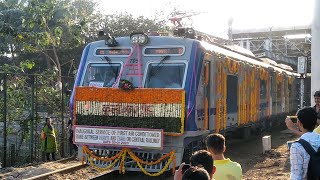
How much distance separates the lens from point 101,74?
8789mm

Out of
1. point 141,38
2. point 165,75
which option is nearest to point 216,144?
point 165,75

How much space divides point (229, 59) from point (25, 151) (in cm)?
695

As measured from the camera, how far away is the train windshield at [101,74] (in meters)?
8.62

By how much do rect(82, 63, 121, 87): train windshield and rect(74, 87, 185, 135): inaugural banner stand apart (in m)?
0.51

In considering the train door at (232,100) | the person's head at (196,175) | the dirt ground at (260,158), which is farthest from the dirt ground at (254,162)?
the person's head at (196,175)

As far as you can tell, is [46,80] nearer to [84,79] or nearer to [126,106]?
[84,79]

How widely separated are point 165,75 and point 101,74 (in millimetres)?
1349

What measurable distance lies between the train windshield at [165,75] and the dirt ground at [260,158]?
2.60 metres

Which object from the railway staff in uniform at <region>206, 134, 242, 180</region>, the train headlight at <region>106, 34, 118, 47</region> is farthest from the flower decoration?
the railway staff in uniform at <region>206, 134, 242, 180</region>

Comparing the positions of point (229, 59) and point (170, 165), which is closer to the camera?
point (170, 165)

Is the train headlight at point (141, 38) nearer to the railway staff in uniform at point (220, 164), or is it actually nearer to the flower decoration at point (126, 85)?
the flower decoration at point (126, 85)

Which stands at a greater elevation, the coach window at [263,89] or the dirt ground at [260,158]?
the coach window at [263,89]

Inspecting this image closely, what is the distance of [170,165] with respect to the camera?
782 cm

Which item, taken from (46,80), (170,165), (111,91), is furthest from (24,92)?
(170,165)
